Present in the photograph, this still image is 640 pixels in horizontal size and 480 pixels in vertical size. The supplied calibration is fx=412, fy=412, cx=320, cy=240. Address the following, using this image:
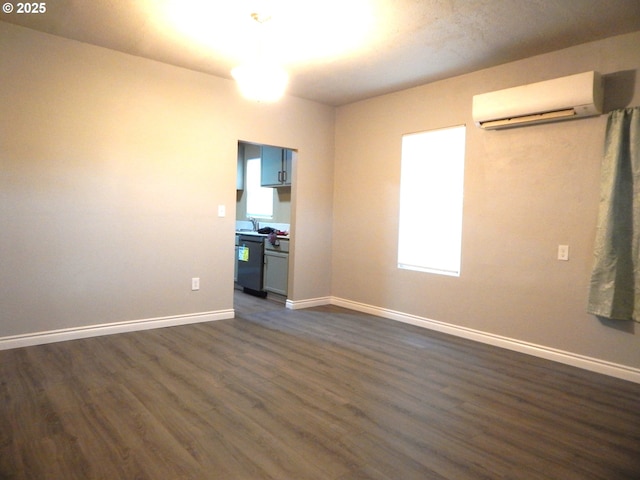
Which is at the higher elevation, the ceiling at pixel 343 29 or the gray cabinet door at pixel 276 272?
the ceiling at pixel 343 29

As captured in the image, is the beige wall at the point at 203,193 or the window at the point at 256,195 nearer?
the beige wall at the point at 203,193

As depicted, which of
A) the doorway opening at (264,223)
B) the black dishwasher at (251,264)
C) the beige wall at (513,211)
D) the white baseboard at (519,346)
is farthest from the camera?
the black dishwasher at (251,264)

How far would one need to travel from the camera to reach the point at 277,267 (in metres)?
5.50

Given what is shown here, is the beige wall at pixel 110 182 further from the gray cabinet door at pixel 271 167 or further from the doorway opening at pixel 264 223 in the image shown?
the gray cabinet door at pixel 271 167

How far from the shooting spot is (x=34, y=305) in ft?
11.3

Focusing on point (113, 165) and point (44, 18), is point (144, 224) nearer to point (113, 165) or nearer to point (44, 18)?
point (113, 165)

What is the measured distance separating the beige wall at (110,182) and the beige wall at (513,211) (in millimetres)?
1460

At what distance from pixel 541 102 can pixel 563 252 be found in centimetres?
123

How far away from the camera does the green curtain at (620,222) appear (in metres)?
2.99

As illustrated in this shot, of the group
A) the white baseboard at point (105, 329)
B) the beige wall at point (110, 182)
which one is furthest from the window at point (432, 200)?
the white baseboard at point (105, 329)

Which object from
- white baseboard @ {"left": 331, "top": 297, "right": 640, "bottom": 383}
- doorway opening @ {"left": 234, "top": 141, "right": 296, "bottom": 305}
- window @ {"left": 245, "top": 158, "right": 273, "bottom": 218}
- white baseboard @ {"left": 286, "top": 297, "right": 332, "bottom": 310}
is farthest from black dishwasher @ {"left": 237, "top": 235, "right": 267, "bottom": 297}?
white baseboard @ {"left": 331, "top": 297, "right": 640, "bottom": 383}

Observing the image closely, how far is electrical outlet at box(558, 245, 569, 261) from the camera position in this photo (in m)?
3.38

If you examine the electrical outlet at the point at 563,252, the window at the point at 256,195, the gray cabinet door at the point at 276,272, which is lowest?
the gray cabinet door at the point at 276,272

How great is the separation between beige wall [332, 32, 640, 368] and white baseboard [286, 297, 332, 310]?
0.61 metres
